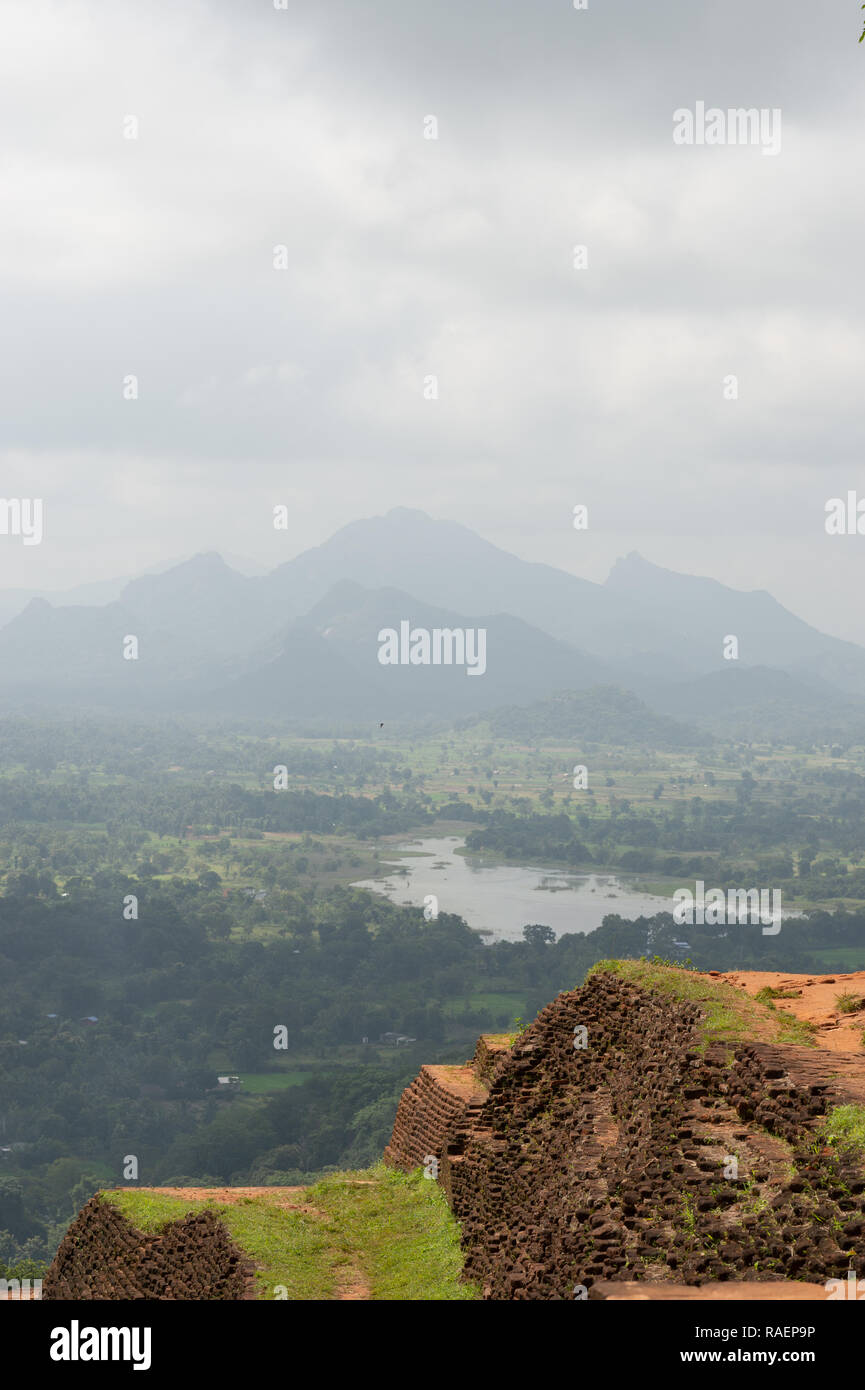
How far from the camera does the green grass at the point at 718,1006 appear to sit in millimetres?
11407

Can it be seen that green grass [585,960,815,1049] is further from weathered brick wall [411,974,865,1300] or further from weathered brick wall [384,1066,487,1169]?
weathered brick wall [384,1066,487,1169]

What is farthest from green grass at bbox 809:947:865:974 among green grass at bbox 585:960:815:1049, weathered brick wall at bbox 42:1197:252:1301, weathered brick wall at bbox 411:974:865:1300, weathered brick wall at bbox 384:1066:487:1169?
weathered brick wall at bbox 42:1197:252:1301

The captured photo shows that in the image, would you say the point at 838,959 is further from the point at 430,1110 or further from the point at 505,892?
the point at 430,1110

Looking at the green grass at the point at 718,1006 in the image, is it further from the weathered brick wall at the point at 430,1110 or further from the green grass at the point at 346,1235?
the green grass at the point at 346,1235

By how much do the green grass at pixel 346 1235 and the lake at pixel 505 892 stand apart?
265 ft

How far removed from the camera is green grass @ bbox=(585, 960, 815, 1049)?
37.4ft

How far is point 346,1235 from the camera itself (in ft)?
47.9

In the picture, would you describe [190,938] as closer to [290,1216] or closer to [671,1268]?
[290,1216]

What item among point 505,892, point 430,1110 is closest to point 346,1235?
point 430,1110

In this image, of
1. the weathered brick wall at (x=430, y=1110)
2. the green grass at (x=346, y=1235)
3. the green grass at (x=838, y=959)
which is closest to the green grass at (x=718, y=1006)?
the weathered brick wall at (x=430, y=1110)

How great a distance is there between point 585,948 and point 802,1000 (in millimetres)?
72591

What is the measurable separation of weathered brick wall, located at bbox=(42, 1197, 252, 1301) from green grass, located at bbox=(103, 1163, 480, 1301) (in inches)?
7.6

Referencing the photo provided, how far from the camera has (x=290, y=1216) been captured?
14.9 m

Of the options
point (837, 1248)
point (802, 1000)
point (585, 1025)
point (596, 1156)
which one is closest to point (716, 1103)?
point (596, 1156)
